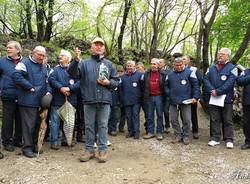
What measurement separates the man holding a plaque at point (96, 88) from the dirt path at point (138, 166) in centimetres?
42

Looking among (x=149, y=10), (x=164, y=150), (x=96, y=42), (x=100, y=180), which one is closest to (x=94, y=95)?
(x=96, y=42)

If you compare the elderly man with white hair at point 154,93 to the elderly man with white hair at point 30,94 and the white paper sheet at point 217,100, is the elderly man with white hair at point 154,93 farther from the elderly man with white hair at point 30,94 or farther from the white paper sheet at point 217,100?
the elderly man with white hair at point 30,94

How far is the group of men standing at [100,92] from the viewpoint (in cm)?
657

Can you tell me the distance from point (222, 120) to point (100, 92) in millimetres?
3366

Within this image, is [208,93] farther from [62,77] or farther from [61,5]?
[61,5]

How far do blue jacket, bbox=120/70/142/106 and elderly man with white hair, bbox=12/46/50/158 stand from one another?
2595 mm

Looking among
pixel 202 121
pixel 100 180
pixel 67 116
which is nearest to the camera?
pixel 100 180

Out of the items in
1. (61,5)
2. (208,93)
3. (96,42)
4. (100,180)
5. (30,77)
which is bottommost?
(100,180)

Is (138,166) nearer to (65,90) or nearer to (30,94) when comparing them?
(65,90)

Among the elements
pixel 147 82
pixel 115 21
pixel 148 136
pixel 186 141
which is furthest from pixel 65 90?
pixel 115 21

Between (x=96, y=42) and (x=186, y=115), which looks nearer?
(x=96, y=42)

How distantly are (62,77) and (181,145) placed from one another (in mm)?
3105

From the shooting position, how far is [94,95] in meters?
6.49

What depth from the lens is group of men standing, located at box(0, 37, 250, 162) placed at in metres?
6.57
